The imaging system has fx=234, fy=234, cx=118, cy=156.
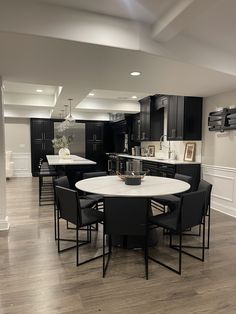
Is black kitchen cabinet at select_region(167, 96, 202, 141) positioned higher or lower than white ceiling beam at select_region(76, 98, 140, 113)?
lower

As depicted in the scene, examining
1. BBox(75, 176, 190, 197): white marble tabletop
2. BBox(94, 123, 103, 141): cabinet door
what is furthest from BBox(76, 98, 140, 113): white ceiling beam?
BBox(75, 176, 190, 197): white marble tabletop

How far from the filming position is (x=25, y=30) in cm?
204

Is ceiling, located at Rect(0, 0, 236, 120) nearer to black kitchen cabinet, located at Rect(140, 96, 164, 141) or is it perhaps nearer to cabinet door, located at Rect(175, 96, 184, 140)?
cabinet door, located at Rect(175, 96, 184, 140)

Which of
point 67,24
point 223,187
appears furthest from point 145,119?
point 67,24

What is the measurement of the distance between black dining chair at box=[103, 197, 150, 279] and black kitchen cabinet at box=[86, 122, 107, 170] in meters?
7.58

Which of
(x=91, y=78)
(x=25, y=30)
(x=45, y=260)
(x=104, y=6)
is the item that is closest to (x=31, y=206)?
(x=45, y=260)

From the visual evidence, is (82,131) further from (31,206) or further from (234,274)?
(234,274)

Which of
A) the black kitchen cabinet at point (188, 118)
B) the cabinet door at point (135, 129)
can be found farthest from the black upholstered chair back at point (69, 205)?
the cabinet door at point (135, 129)

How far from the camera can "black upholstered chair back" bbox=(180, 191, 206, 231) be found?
Answer: 2.28 m

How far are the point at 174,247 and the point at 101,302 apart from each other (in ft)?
4.16

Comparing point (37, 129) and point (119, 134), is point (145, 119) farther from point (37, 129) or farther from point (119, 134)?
point (37, 129)

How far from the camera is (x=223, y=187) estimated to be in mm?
4434

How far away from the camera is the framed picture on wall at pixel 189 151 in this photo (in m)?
5.16

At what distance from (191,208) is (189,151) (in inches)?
122
